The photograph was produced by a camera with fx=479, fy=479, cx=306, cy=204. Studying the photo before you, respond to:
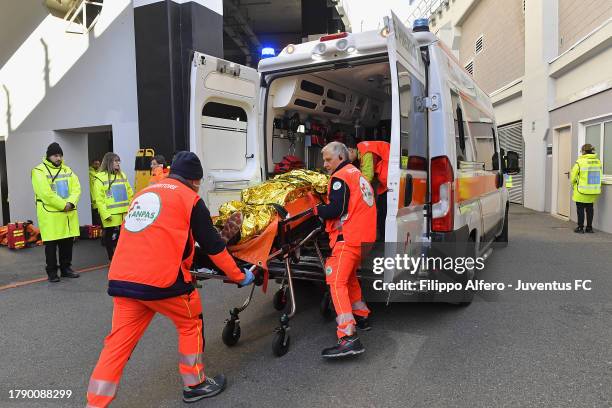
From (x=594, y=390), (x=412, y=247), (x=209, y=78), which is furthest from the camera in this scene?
(x=209, y=78)

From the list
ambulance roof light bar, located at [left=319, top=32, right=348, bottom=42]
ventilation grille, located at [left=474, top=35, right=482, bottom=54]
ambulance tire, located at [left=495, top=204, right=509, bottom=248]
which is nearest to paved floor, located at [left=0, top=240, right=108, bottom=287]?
ambulance roof light bar, located at [left=319, top=32, right=348, bottom=42]

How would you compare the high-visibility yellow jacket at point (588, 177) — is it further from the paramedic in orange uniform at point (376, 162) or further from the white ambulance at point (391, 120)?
the paramedic in orange uniform at point (376, 162)

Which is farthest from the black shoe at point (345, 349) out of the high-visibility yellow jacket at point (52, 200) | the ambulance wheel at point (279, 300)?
the high-visibility yellow jacket at point (52, 200)

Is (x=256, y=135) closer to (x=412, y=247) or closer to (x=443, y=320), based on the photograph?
(x=412, y=247)

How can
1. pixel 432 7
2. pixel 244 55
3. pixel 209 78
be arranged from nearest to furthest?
1. pixel 209 78
2. pixel 244 55
3. pixel 432 7

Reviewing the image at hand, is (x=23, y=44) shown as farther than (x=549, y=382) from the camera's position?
Yes

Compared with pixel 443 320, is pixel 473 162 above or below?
above

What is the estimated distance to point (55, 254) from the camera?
6117mm

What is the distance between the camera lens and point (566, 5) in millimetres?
11617

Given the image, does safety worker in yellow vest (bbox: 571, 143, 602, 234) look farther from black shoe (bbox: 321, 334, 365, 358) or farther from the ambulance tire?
black shoe (bbox: 321, 334, 365, 358)

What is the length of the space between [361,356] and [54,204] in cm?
435

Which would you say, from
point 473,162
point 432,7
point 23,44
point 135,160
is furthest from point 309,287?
point 432,7

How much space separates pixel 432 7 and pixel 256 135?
74.1 feet

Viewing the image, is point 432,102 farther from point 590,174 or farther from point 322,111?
point 590,174
